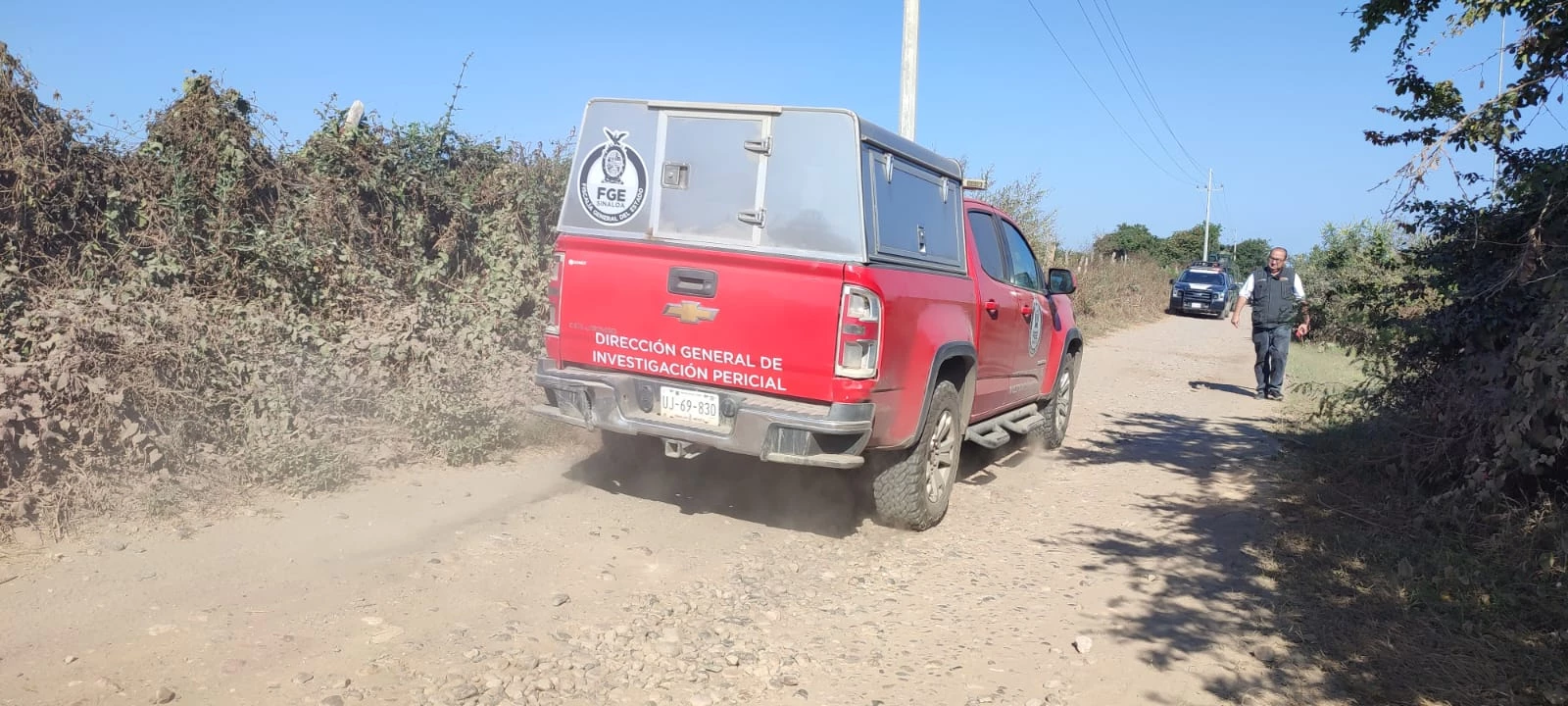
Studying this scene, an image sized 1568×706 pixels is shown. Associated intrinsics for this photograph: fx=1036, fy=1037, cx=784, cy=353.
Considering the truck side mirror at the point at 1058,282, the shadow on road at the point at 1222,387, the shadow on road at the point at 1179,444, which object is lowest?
the shadow on road at the point at 1179,444

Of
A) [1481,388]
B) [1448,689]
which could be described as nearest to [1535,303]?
[1481,388]

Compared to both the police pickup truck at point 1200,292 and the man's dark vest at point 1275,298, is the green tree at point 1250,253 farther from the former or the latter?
the man's dark vest at point 1275,298

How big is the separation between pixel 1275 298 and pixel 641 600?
944 cm

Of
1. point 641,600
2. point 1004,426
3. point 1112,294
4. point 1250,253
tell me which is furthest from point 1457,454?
point 1250,253

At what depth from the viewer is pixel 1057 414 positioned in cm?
855

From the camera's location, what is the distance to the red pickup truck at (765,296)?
4926 mm

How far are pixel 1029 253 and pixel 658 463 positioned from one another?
3342 millimetres

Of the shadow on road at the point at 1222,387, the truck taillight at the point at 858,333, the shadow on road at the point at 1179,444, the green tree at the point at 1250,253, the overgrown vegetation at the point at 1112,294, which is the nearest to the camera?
the truck taillight at the point at 858,333

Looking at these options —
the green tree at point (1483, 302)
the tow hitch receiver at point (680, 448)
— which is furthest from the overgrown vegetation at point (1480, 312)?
the tow hitch receiver at point (680, 448)

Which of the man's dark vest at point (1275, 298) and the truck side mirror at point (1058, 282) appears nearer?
the truck side mirror at point (1058, 282)

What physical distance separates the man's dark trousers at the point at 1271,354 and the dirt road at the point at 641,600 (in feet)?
18.5

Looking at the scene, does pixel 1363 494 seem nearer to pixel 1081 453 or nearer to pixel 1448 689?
pixel 1081 453

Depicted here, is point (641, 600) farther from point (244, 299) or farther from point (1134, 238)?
point (1134, 238)

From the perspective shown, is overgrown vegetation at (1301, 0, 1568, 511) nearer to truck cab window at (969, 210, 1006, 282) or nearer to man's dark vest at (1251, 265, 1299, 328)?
truck cab window at (969, 210, 1006, 282)
